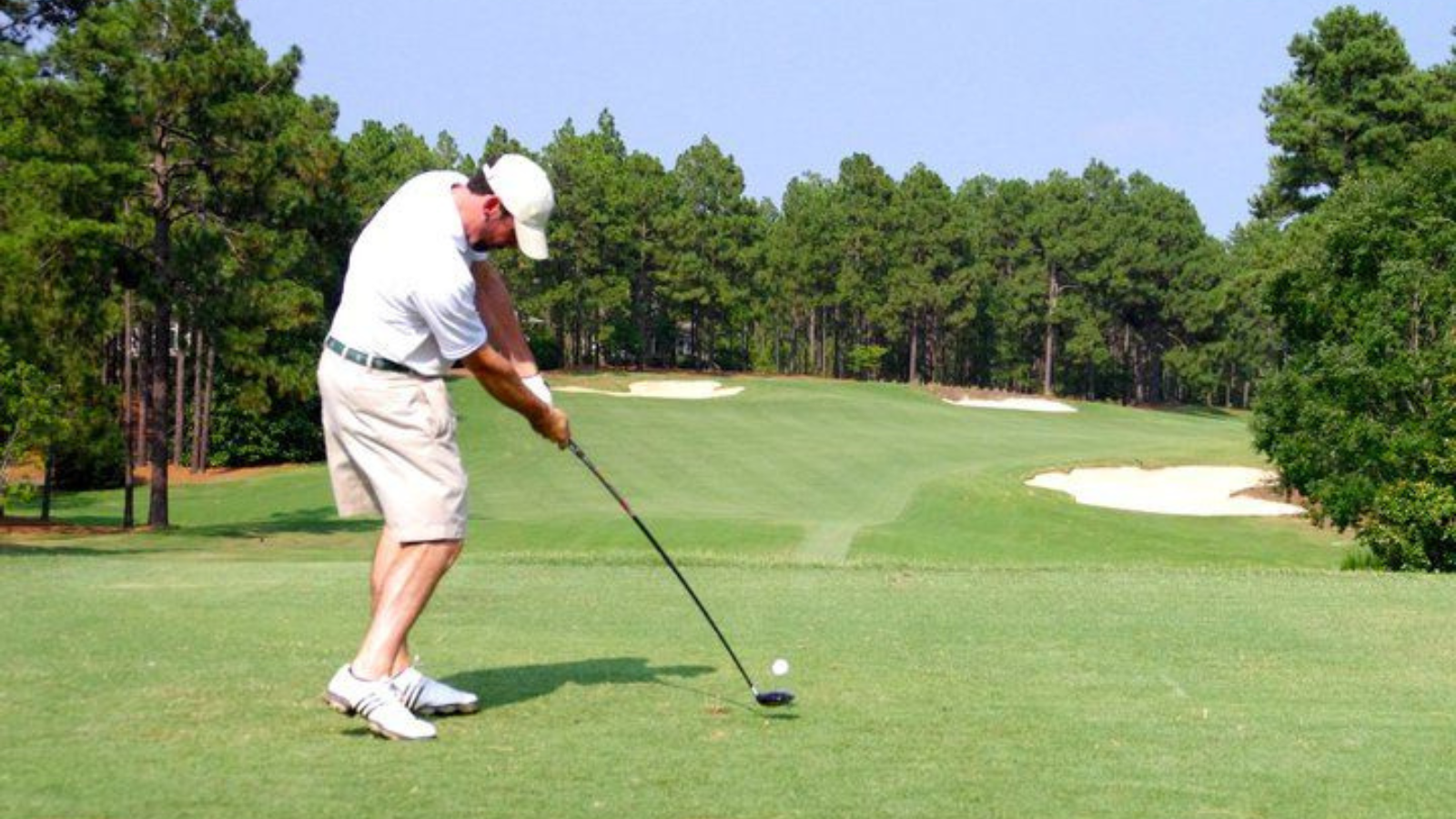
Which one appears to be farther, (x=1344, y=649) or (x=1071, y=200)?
(x=1071, y=200)

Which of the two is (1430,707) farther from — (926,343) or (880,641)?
(926,343)

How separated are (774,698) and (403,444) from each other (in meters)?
1.77

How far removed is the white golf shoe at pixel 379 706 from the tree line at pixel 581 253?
19.7 metres

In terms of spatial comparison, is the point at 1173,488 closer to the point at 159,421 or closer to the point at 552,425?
the point at 159,421

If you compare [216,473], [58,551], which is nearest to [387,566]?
[58,551]

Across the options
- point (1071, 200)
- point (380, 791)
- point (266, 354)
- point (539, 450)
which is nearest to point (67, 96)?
point (266, 354)

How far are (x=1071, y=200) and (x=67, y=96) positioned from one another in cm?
8783

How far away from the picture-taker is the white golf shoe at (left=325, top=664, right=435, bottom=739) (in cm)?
541

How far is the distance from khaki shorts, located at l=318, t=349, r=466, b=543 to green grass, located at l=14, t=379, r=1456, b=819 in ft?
2.63

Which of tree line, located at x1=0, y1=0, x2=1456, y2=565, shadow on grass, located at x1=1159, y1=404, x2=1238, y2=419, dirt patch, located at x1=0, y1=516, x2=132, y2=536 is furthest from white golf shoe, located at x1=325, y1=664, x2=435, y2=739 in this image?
shadow on grass, located at x1=1159, y1=404, x2=1238, y2=419

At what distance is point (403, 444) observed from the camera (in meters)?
5.95

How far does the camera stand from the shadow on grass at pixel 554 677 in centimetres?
633

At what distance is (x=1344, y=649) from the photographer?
302 inches

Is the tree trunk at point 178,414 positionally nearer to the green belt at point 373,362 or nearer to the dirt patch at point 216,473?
the dirt patch at point 216,473
